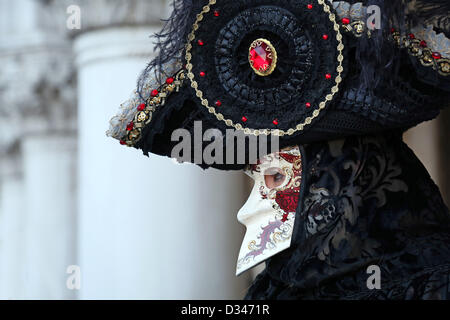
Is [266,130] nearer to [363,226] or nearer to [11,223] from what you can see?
[363,226]

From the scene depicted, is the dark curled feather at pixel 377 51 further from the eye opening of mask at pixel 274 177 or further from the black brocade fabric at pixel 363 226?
the eye opening of mask at pixel 274 177

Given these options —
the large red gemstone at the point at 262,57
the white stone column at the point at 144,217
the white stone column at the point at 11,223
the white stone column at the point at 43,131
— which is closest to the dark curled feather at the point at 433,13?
the large red gemstone at the point at 262,57

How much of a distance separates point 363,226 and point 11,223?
4618 mm

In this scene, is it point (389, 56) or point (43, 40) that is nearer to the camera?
point (389, 56)

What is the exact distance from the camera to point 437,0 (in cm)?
216

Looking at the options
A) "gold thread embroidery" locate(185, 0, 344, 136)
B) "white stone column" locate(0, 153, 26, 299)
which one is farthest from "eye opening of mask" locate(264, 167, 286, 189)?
"white stone column" locate(0, 153, 26, 299)

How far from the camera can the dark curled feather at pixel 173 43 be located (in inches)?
89.1

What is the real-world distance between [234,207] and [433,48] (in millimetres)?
2334

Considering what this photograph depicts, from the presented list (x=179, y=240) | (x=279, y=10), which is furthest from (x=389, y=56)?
(x=179, y=240)

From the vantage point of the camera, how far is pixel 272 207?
225cm

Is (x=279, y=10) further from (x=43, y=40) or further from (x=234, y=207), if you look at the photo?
(x=43, y=40)

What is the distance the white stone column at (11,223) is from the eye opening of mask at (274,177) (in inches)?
168

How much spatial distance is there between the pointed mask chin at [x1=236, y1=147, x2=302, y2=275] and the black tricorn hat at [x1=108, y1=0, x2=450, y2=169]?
64mm

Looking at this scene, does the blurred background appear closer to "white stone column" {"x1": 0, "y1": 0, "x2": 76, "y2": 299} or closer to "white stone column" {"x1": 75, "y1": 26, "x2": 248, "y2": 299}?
"white stone column" {"x1": 75, "y1": 26, "x2": 248, "y2": 299}
